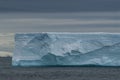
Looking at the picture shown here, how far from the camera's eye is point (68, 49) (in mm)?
43719

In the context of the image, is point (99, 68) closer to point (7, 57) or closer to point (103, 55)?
point (103, 55)

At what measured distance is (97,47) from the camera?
1716 inches

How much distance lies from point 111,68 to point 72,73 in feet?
7.67

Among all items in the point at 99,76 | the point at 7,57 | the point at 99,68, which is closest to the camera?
the point at 99,76

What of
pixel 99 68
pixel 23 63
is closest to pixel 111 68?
pixel 99 68

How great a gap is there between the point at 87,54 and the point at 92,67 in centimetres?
68

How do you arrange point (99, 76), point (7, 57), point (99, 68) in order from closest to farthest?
point (99, 76) < point (99, 68) < point (7, 57)

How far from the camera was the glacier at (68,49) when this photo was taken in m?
43.5

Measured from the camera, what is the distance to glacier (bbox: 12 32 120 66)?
1714 inches

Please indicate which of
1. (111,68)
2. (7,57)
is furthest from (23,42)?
(7,57)

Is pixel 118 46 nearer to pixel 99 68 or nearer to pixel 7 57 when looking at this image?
pixel 99 68

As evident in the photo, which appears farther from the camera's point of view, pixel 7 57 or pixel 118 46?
pixel 7 57

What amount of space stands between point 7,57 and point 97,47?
10173 mm

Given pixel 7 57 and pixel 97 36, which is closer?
pixel 97 36
